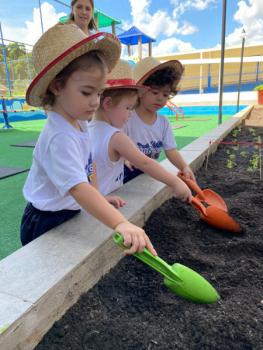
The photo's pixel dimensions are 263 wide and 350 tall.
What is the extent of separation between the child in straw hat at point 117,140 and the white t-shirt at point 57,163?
288mm

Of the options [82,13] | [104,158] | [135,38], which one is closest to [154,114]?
[104,158]

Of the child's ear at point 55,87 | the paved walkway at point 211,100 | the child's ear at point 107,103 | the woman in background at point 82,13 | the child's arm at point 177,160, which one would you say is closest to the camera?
the child's ear at point 55,87

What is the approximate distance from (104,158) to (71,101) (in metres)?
0.62

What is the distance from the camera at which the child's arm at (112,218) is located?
1009 millimetres

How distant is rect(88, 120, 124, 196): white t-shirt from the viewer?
1.77m

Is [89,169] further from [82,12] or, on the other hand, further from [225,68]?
[225,68]

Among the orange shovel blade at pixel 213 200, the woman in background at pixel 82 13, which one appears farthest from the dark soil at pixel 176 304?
the woman in background at pixel 82 13

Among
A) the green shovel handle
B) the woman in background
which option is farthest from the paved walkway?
the green shovel handle

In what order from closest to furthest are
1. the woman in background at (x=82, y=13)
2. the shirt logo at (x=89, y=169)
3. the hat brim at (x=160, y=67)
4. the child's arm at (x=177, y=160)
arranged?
the shirt logo at (x=89, y=169), the hat brim at (x=160, y=67), the child's arm at (x=177, y=160), the woman in background at (x=82, y=13)

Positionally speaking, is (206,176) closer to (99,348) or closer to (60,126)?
(60,126)

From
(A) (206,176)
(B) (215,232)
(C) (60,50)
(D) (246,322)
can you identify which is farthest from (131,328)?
(A) (206,176)

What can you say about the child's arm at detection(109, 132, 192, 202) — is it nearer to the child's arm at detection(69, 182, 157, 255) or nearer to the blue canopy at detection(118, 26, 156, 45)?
the child's arm at detection(69, 182, 157, 255)

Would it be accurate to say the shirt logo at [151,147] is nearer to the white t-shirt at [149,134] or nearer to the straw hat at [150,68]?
the white t-shirt at [149,134]

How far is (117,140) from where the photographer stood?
1729mm
